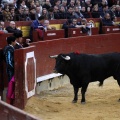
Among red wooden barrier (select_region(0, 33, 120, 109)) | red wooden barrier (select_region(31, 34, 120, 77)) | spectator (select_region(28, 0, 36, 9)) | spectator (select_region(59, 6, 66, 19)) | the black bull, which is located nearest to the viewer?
red wooden barrier (select_region(0, 33, 120, 109))

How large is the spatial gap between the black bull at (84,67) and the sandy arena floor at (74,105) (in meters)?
0.40

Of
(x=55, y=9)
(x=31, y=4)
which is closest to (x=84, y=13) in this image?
(x=55, y=9)

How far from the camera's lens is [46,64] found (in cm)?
1169

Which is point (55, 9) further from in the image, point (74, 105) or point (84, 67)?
point (74, 105)

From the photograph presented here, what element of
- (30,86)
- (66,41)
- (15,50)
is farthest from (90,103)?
(66,41)

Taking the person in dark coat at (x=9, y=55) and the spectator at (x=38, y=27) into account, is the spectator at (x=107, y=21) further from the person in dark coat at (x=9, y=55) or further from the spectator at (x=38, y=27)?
the person in dark coat at (x=9, y=55)

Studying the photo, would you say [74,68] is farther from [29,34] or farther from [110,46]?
[110,46]

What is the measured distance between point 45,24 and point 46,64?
66.0 inches

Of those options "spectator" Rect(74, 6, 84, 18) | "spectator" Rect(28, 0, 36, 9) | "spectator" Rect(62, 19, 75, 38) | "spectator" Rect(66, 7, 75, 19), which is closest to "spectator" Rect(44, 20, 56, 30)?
"spectator" Rect(62, 19, 75, 38)

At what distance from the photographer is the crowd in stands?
13.0m

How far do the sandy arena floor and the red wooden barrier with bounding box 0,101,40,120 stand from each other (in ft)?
10.9

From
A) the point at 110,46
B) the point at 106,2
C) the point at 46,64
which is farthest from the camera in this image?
the point at 106,2

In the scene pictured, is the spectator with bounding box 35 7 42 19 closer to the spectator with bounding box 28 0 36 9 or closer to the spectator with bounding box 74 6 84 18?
the spectator with bounding box 28 0 36 9

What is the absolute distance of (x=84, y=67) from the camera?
9.80 meters
